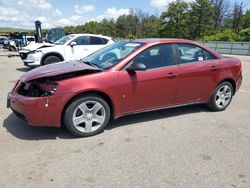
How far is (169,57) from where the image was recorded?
4.53m

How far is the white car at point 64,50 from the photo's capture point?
9.95 meters

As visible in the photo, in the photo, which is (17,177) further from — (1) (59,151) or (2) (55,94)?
(2) (55,94)

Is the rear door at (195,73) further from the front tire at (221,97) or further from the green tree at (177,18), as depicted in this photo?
the green tree at (177,18)

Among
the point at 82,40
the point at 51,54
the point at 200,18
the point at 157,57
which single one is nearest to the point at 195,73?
A: the point at 157,57

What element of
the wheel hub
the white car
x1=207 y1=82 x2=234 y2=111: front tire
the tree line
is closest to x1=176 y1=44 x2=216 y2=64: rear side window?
x1=207 y1=82 x2=234 y2=111: front tire

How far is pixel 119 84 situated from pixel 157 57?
3.08 feet

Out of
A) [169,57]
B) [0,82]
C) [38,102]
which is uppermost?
[169,57]

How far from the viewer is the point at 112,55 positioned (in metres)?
4.54

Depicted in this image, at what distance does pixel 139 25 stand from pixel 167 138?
233 feet

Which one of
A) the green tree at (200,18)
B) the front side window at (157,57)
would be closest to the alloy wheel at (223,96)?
the front side window at (157,57)

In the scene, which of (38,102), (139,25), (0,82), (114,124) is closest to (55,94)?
(38,102)

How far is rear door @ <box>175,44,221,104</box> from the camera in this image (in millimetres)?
4605

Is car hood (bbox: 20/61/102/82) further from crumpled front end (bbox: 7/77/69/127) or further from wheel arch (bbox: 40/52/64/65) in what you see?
wheel arch (bbox: 40/52/64/65)

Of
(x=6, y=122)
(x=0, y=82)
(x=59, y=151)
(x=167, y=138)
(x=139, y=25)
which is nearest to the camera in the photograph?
(x=59, y=151)
